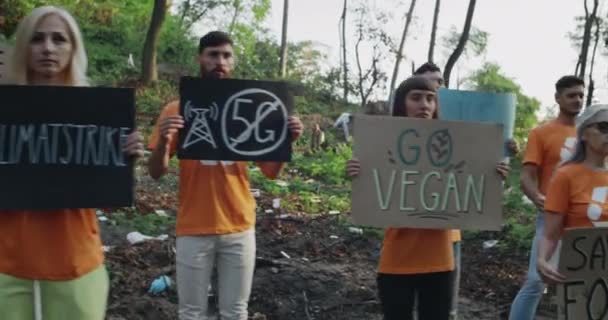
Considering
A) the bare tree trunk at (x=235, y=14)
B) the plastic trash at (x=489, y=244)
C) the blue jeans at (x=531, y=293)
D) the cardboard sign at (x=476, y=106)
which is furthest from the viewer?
the bare tree trunk at (x=235, y=14)

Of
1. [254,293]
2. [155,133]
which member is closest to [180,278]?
[155,133]

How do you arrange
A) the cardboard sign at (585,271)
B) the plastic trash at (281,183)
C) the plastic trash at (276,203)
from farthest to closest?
the plastic trash at (281,183), the plastic trash at (276,203), the cardboard sign at (585,271)

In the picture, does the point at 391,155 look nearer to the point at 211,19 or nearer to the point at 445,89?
the point at 445,89

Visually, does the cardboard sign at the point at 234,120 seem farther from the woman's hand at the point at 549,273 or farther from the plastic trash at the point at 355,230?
the plastic trash at the point at 355,230

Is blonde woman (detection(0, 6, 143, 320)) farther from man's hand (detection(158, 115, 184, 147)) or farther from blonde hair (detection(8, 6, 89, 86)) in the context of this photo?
man's hand (detection(158, 115, 184, 147))

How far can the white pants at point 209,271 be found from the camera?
3.59 metres

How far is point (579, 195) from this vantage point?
3141mm

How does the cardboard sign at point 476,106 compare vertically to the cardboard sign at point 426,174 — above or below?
above

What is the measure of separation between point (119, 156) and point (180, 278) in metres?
1.08

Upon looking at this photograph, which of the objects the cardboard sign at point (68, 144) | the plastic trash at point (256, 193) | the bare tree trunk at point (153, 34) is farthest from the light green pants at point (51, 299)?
the bare tree trunk at point (153, 34)

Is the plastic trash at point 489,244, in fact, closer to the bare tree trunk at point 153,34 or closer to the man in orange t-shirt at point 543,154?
the man in orange t-shirt at point 543,154

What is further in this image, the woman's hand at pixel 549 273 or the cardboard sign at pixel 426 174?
the cardboard sign at pixel 426 174

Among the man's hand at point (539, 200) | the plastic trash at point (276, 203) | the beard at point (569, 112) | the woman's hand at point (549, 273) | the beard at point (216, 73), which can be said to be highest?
the beard at point (216, 73)

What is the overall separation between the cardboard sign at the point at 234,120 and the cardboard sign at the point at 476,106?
56.4 inches
